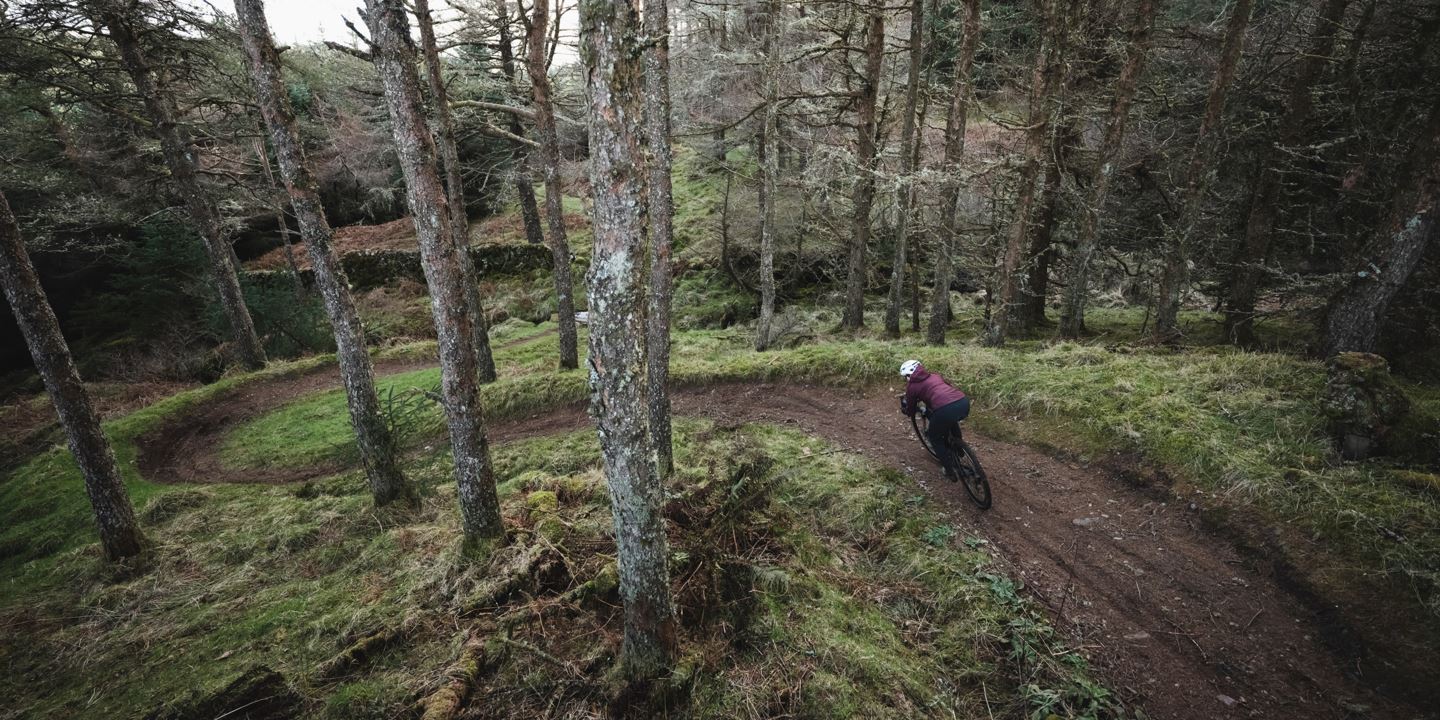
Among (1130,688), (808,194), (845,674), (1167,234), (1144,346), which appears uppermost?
(808,194)

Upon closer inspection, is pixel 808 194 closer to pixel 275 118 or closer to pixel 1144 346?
pixel 1144 346

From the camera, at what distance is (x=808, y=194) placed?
1659 cm

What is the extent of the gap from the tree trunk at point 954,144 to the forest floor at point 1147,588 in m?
3.49

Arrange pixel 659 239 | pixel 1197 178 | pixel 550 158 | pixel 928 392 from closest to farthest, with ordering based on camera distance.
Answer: pixel 928 392 < pixel 659 239 < pixel 1197 178 < pixel 550 158

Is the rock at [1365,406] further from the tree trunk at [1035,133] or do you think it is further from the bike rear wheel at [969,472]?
the tree trunk at [1035,133]

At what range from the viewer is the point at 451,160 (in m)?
12.3

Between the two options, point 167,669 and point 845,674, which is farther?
point 167,669

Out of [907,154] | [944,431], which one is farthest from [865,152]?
[944,431]

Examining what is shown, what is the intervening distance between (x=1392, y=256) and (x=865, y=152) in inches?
372

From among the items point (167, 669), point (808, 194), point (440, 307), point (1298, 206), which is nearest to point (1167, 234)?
point (1298, 206)

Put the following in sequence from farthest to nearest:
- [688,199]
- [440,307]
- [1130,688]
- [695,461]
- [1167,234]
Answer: [688,199], [1167,234], [695,461], [440,307], [1130,688]

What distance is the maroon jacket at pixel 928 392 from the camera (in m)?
7.33

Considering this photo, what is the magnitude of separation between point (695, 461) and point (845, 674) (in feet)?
15.2

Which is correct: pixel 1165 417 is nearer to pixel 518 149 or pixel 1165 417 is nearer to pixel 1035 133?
pixel 1035 133
